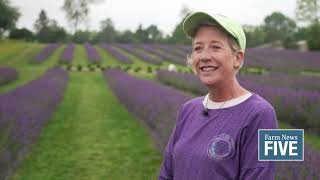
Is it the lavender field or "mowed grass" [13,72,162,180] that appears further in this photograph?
"mowed grass" [13,72,162,180]

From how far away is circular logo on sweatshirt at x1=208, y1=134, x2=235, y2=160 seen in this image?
5.98ft

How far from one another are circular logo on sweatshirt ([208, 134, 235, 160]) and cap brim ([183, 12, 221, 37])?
459mm

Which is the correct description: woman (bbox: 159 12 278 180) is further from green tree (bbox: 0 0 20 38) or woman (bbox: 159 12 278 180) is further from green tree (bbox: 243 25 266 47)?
green tree (bbox: 243 25 266 47)

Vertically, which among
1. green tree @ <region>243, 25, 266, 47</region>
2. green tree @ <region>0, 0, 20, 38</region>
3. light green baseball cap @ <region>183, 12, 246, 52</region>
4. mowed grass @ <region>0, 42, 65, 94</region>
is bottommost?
mowed grass @ <region>0, 42, 65, 94</region>

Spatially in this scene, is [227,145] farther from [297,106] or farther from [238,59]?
[297,106]

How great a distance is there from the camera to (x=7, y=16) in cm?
6012

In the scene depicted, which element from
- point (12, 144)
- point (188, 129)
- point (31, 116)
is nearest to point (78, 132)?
point (31, 116)

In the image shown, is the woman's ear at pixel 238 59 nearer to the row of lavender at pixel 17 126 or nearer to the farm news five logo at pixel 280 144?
the farm news five logo at pixel 280 144

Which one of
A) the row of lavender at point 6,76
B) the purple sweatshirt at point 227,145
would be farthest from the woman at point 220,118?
the row of lavender at point 6,76

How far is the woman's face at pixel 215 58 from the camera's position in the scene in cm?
196

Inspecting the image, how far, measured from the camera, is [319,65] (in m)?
30.8

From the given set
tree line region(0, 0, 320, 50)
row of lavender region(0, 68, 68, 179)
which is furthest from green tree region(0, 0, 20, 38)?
row of lavender region(0, 68, 68, 179)

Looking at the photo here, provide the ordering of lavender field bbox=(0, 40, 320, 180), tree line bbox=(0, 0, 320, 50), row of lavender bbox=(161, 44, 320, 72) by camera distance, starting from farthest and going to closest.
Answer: tree line bbox=(0, 0, 320, 50) → row of lavender bbox=(161, 44, 320, 72) → lavender field bbox=(0, 40, 320, 180)

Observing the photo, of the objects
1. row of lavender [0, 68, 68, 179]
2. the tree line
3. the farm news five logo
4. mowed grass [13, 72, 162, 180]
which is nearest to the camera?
the farm news five logo
